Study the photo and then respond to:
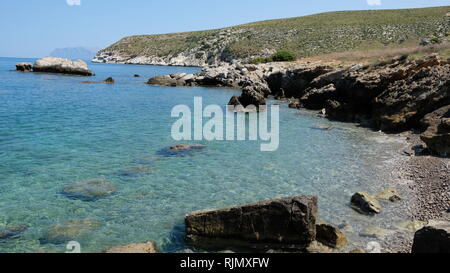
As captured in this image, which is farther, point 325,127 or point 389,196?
point 325,127

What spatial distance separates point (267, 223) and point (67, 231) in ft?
17.4

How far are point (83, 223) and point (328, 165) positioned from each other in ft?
35.1

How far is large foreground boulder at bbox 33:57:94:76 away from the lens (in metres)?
73.4

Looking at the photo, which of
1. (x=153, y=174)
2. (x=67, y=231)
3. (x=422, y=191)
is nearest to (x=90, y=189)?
(x=153, y=174)

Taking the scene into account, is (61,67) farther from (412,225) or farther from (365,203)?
(412,225)

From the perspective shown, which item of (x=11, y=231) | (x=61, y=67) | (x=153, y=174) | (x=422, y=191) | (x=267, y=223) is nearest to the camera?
(x=267, y=223)

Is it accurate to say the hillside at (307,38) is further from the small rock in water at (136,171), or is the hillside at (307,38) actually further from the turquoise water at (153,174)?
the small rock in water at (136,171)

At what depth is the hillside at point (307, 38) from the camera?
82.8m

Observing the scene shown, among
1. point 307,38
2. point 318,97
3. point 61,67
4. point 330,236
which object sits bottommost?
point 330,236

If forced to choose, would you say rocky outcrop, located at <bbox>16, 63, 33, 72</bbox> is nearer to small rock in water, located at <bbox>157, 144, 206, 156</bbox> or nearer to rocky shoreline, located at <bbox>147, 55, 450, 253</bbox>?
rocky shoreline, located at <bbox>147, 55, 450, 253</bbox>

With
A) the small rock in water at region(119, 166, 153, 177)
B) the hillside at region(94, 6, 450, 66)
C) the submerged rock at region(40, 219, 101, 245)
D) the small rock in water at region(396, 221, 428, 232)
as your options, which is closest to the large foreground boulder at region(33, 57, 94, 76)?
the hillside at region(94, 6, 450, 66)

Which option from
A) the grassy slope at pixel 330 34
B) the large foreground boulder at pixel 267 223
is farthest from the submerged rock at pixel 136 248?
the grassy slope at pixel 330 34

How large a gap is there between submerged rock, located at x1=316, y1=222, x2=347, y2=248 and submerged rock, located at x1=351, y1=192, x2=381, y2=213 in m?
2.38

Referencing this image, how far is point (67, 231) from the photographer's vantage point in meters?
9.80
